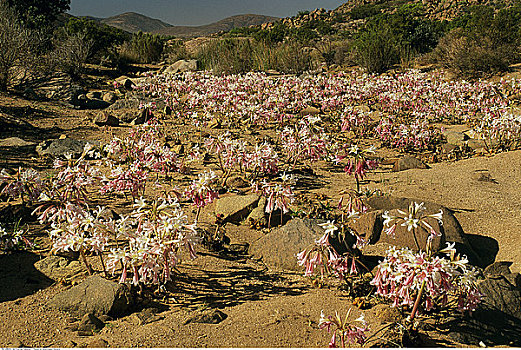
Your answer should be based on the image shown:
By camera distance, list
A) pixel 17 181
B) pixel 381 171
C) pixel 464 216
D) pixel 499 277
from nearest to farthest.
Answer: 1. pixel 499 277
2. pixel 17 181
3. pixel 464 216
4. pixel 381 171

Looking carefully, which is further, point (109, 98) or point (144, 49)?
point (144, 49)

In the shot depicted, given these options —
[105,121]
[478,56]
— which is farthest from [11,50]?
[478,56]

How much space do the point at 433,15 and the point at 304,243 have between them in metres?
67.6

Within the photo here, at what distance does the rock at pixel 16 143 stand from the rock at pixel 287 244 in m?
5.56

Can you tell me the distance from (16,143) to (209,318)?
A: 645 centimetres

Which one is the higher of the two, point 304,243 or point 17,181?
point 17,181

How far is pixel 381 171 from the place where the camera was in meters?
7.07

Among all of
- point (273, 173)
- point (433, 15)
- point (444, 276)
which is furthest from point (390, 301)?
point (433, 15)

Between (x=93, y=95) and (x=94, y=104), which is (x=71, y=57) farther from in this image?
(x=94, y=104)

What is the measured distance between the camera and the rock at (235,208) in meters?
4.92

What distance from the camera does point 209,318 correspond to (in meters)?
2.93

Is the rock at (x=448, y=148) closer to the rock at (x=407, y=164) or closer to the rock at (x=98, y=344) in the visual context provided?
the rock at (x=407, y=164)

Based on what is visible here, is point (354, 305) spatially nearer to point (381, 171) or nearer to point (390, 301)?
point (390, 301)

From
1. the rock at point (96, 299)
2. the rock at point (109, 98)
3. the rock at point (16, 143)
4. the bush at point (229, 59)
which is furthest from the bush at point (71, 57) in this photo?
the rock at point (96, 299)
